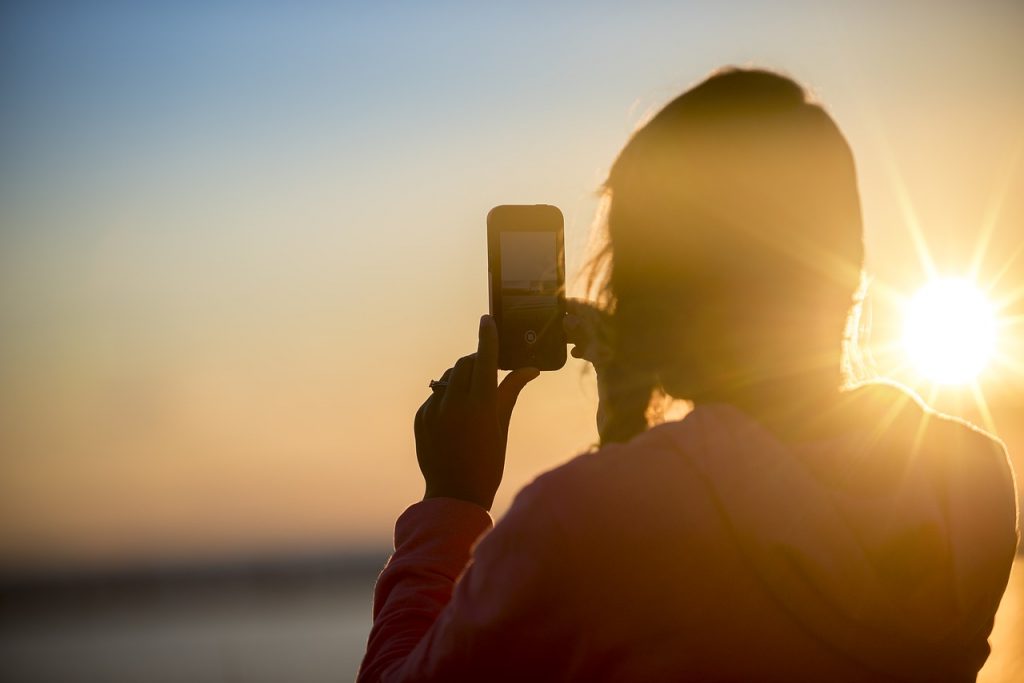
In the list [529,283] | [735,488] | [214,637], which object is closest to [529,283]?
[529,283]

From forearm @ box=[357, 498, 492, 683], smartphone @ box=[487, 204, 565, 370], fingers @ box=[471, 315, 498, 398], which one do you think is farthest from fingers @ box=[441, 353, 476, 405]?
smartphone @ box=[487, 204, 565, 370]

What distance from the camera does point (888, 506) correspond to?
1.33 m

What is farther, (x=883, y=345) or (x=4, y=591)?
(x=4, y=591)

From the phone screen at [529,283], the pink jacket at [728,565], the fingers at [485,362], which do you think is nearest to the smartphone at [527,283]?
the phone screen at [529,283]

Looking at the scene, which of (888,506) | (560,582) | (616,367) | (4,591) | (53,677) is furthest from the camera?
(4,591)

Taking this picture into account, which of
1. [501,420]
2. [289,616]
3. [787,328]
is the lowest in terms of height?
[289,616]

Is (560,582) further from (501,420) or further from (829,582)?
(501,420)

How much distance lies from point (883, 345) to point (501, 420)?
0.78m

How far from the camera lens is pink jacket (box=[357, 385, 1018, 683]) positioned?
3.96ft

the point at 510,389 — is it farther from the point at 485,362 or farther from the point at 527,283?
the point at 527,283

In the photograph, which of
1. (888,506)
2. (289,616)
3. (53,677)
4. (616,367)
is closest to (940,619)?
(888,506)

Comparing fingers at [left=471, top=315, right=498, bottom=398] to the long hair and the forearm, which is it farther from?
the long hair

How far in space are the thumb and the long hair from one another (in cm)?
40

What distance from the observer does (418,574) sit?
5.27 ft
